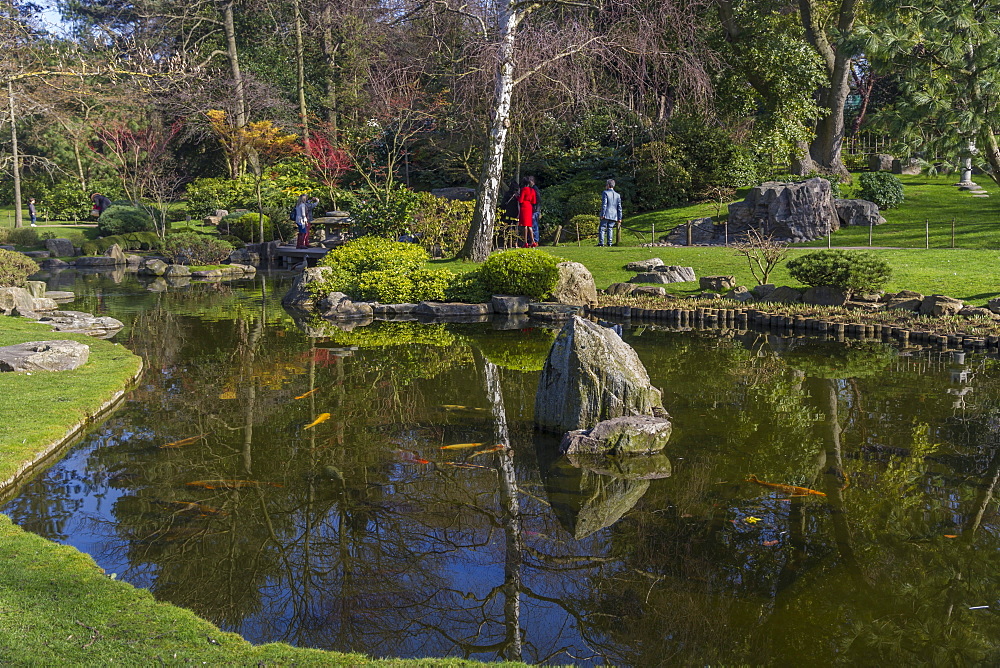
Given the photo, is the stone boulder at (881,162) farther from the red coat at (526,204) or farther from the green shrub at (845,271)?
the green shrub at (845,271)

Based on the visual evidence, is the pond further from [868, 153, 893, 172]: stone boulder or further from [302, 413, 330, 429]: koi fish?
[868, 153, 893, 172]: stone boulder

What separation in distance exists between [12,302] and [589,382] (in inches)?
501

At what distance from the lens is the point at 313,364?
470 inches

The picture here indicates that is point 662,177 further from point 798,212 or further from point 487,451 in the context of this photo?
point 487,451

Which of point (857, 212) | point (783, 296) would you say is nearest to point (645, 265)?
point (783, 296)

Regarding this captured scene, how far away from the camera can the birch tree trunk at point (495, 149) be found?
65.3ft

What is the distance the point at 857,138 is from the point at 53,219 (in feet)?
124

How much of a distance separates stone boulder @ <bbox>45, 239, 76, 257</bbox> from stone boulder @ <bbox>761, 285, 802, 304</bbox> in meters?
25.2

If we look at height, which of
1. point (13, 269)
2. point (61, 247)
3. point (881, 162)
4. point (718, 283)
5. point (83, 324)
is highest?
point (881, 162)

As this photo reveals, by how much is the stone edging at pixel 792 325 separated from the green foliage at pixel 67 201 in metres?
33.1

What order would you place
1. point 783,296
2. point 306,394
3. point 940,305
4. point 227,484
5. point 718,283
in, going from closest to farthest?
1. point 227,484
2. point 306,394
3. point 940,305
4. point 783,296
5. point 718,283

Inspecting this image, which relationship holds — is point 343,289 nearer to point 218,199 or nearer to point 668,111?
point 668,111

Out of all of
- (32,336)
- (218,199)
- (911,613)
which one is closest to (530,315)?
(32,336)

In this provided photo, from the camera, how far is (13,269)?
17.9 m
